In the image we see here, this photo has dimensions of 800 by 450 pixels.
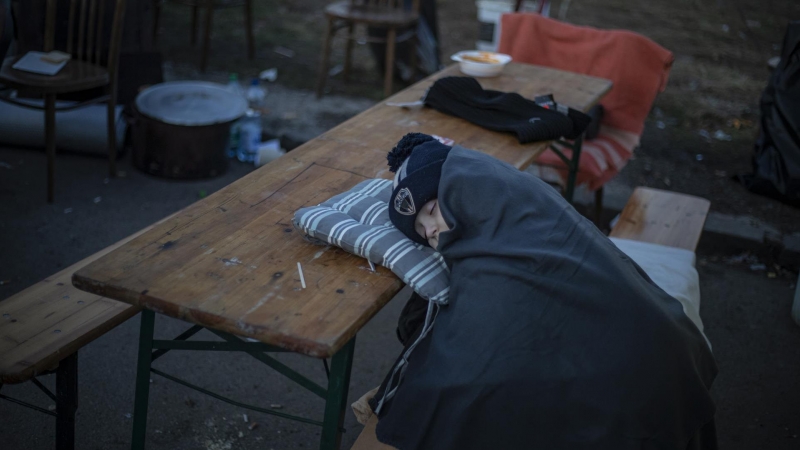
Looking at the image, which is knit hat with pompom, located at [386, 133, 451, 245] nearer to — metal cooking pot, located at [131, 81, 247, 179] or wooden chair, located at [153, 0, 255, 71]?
metal cooking pot, located at [131, 81, 247, 179]

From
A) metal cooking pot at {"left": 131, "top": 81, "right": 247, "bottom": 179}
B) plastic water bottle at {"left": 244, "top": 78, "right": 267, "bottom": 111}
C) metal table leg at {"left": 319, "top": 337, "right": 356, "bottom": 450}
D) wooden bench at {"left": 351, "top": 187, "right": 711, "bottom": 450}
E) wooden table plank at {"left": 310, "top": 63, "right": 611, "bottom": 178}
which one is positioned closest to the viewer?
metal table leg at {"left": 319, "top": 337, "right": 356, "bottom": 450}

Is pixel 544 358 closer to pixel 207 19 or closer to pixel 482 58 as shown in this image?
pixel 482 58

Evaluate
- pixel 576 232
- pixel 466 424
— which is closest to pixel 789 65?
pixel 576 232

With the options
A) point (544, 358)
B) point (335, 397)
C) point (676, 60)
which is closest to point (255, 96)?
point (335, 397)

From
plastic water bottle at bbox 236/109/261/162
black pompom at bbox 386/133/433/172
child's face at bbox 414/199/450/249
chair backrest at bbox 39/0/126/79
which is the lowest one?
plastic water bottle at bbox 236/109/261/162

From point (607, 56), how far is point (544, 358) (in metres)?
2.77

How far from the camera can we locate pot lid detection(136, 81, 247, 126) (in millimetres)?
4141

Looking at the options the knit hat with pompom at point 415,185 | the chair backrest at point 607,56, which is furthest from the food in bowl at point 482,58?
the knit hat with pompom at point 415,185

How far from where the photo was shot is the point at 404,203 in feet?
6.00

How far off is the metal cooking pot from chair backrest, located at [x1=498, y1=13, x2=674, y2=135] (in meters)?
1.69

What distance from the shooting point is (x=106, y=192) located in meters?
4.09

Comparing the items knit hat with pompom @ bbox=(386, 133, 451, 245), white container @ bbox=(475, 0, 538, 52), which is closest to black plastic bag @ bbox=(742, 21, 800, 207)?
white container @ bbox=(475, 0, 538, 52)

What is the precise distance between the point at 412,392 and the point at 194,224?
0.71m

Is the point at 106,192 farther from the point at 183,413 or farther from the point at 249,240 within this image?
the point at 249,240
